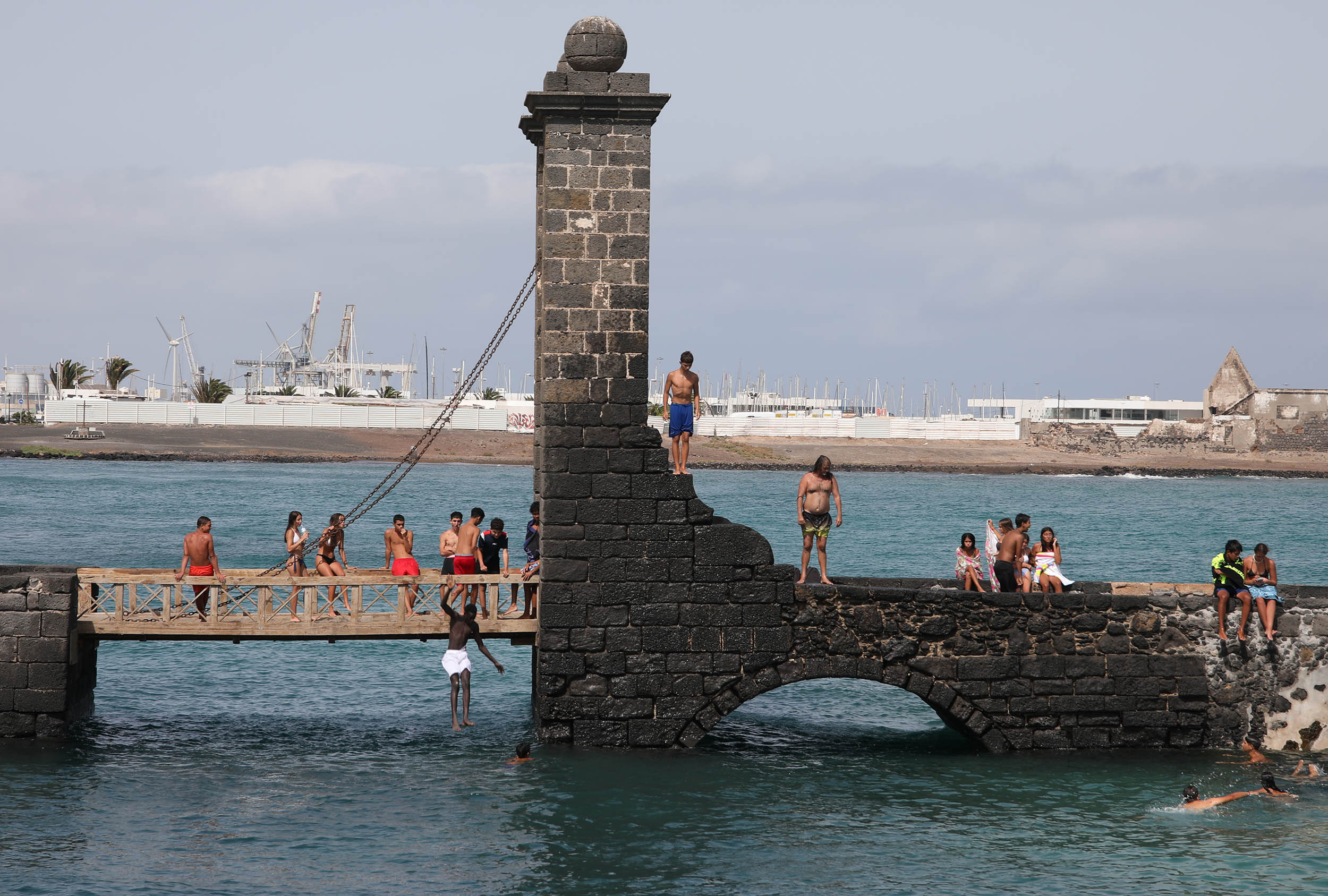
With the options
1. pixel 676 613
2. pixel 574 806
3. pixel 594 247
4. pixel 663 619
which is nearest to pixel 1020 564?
pixel 676 613

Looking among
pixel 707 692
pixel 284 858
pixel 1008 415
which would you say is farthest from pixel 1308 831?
pixel 1008 415

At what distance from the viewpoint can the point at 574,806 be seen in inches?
565

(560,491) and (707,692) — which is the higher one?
(560,491)

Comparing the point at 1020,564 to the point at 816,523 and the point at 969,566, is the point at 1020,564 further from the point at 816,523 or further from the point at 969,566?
the point at 816,523

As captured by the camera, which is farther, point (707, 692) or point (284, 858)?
point (707, 692)

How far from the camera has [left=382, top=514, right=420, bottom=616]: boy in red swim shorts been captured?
625 inches

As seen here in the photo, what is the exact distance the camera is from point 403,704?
68.1 ft

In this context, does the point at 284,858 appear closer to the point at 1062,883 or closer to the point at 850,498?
the point at 1062,883

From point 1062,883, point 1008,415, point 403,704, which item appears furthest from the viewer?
point 1008,415

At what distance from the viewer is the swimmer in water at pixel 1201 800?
46.1 ft

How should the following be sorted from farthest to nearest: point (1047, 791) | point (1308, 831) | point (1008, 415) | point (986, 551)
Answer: point (1008, 415)
point (986, 551)
point (1047, 791)
point (1308, 831)

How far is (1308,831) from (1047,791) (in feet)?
8.72

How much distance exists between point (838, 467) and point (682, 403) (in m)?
89.8

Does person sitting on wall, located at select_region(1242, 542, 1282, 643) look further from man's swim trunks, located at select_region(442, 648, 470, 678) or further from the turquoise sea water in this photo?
man's swim trunks, located at select_region(442, 648, 470, 678)
